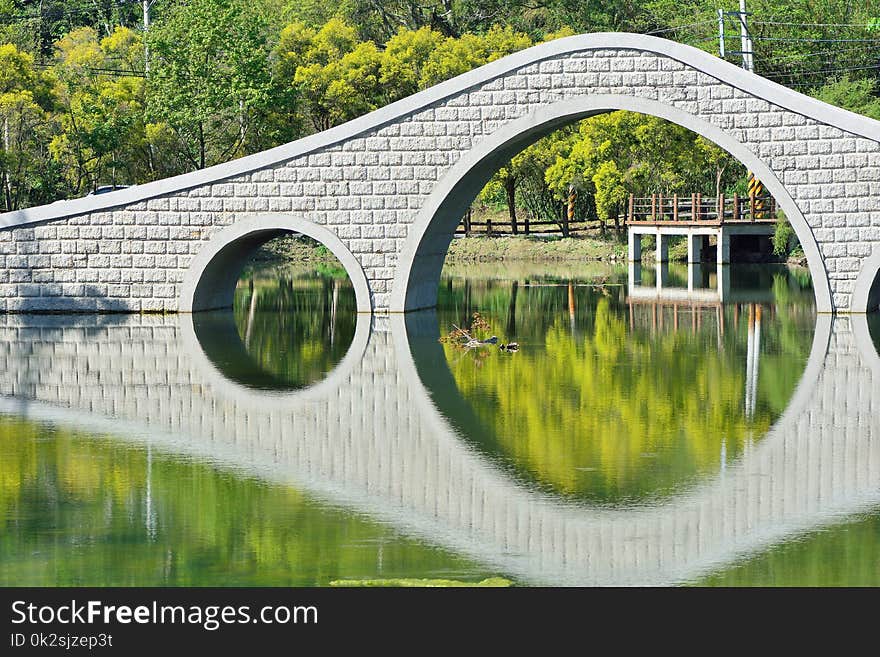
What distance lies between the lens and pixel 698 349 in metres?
20.5

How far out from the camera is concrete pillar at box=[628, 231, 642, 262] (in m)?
38.0

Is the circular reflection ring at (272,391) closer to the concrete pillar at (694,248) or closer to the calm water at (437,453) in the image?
the calm water at (437,453)

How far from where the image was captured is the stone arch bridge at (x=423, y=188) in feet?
73.2

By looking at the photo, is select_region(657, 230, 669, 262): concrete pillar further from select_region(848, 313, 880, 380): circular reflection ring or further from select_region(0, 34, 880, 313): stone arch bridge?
select_region(848, 313, 880, 380): circular reflection ring

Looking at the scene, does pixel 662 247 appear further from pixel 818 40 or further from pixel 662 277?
pixel 818 40

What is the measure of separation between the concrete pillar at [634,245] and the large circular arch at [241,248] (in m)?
14.8

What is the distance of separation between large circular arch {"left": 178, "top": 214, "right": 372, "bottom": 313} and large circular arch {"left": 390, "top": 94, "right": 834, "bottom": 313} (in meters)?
0.64

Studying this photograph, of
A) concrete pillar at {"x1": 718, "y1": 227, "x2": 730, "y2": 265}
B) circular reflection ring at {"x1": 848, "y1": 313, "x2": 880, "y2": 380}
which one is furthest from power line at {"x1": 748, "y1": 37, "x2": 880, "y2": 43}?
circular reflection ring at {"x1": 848, "y1": 313, "x2": 880, "y2": 380}

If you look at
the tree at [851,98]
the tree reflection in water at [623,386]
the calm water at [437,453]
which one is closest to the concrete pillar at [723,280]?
the tree reflection in water at [623,386]

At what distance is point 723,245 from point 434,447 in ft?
82.0

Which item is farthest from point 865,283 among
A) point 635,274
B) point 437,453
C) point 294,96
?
point 294,96

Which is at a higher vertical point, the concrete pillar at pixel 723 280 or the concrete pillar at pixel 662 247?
the concrete pillar at pixel 662 247
